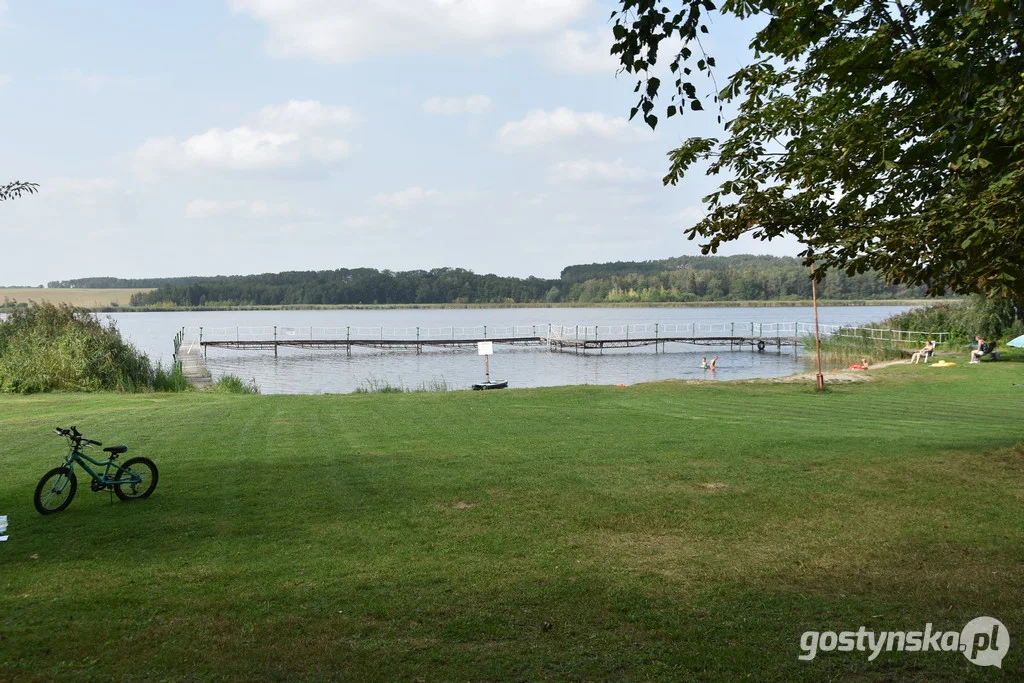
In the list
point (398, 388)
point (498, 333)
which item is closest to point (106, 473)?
point (398, 388)

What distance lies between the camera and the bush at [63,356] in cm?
2602

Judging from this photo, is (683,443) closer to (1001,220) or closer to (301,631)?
(1001,220)

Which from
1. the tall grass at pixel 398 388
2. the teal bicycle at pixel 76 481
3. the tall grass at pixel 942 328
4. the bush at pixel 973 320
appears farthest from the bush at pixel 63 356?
the bush at pixel 973 320

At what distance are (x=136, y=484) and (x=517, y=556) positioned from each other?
5098 millimetres

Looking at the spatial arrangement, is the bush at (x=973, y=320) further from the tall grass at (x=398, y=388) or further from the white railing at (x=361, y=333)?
the white railing at (x=361, y=333)

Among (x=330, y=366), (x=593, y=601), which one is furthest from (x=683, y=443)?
(x=330, y=366)

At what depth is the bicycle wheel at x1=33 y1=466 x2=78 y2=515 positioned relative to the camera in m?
8.65

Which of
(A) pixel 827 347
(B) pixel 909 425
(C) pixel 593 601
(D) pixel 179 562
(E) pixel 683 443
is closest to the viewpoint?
(C) pixel 593 601

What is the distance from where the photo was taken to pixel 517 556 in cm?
711

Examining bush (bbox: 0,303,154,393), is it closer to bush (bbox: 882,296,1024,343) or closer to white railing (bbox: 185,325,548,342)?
bush (bbox: 882,296,1024,343)

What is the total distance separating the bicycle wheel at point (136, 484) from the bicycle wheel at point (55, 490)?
46 centimetres

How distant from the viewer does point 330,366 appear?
6219 centimetres

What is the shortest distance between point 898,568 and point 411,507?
473 cm

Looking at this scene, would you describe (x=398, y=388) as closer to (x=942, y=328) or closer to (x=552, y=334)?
(x=942, y=328)
